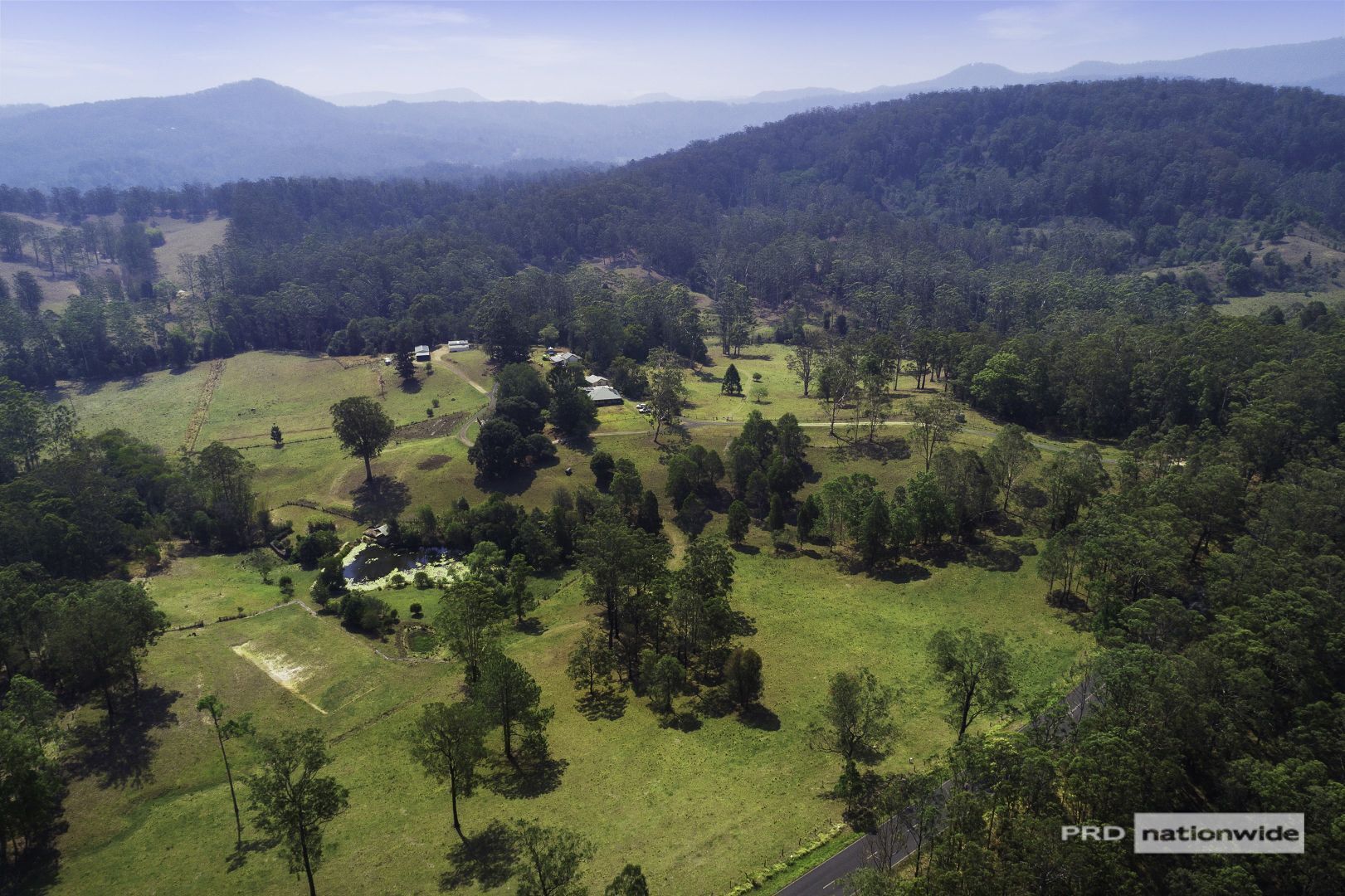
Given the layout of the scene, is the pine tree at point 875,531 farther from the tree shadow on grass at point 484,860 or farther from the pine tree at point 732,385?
the pine tree at point 732,385

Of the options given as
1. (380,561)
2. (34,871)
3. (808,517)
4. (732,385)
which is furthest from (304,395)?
(34,871)

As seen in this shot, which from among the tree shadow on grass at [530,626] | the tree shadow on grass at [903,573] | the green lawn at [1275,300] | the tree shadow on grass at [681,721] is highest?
the green lawn at [1275,300]

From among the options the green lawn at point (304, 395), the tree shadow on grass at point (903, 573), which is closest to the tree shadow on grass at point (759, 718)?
the tree shadow on grass at point (903, 573)

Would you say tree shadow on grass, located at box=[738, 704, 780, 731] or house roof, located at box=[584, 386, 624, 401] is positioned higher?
house roof, located at box=[584, 386, 624, 401]

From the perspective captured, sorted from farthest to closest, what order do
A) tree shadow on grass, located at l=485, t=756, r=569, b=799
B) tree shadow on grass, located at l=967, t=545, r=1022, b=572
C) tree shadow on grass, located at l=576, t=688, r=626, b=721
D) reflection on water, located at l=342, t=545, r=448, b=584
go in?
reflection on water, located at l=342, t=545, r=448, b=584 < tree shadow on grass, located at l=967, t=545, r=1022, b=572 < tree shadow on grass, located at l=576, t=688, r=626, b=721 < tree shadow on grass, located at l=485, t=756, r=569, b=799

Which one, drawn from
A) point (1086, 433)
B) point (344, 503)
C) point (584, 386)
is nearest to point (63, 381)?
point (344, 503)

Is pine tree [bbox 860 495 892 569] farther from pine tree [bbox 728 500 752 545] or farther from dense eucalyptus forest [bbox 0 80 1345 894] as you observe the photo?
dense eucalyptus forest [bbox 0 80 1345 894]

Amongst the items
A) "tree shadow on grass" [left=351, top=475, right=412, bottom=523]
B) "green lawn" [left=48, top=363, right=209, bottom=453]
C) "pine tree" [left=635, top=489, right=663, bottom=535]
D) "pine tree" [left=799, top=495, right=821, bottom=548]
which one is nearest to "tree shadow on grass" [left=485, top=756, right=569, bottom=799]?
"pine tree" [left=635, top=489, right=663, bottom=535]
